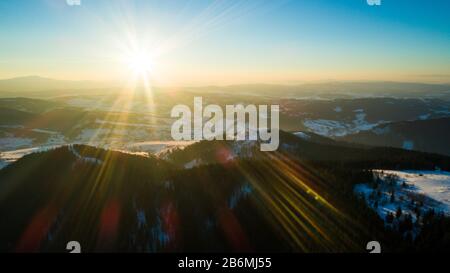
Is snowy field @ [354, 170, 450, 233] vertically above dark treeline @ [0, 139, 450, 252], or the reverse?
snowy field @ [354, 170, 450, 233]

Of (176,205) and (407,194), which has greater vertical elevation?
(407,194)

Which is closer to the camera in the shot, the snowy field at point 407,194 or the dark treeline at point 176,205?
the snowy field at point 407,194

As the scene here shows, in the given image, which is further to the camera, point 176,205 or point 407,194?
point 176,205

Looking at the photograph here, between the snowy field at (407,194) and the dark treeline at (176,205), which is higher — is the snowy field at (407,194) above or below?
above

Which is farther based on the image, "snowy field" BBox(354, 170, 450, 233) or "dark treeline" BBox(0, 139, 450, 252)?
"dark treeline" BBox(0, 139, 450, 252)

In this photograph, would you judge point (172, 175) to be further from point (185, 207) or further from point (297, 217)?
point (297, 217)
